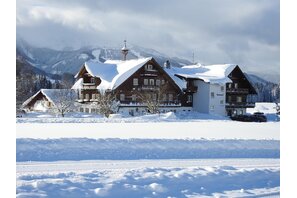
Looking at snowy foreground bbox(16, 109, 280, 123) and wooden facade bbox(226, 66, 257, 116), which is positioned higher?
wooden facade bbox(226, 66, 257, 116)

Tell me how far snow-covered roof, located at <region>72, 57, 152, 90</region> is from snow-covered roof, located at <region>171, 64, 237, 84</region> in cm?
381

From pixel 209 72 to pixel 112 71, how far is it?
7.01 metres

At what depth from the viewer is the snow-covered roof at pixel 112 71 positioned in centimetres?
2420

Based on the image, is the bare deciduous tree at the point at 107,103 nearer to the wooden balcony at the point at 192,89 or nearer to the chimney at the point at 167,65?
the chimney at the point at 167,65

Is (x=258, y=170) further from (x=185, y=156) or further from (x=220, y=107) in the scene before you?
(x=220, y=107)

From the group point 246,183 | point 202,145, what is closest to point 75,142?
point 202,145

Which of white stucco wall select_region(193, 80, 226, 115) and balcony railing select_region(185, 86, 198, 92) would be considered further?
balcony railing select_region(185, 86, 198, 92)

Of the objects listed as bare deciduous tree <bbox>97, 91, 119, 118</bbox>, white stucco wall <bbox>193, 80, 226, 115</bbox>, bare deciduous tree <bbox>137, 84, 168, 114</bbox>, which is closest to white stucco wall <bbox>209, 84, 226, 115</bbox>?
white stucco wall <bbox>193, 80, 226, 115</bbox>

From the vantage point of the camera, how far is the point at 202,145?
8.91 m

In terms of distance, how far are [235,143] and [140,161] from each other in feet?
9.12

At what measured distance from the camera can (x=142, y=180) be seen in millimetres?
5504

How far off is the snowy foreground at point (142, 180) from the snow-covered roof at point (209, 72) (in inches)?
802

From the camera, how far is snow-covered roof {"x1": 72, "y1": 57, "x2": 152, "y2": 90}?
953 inches

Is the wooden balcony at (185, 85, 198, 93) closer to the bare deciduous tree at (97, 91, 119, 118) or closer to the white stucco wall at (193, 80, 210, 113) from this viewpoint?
the white stucco wall at (193, 80, 210, 113)
